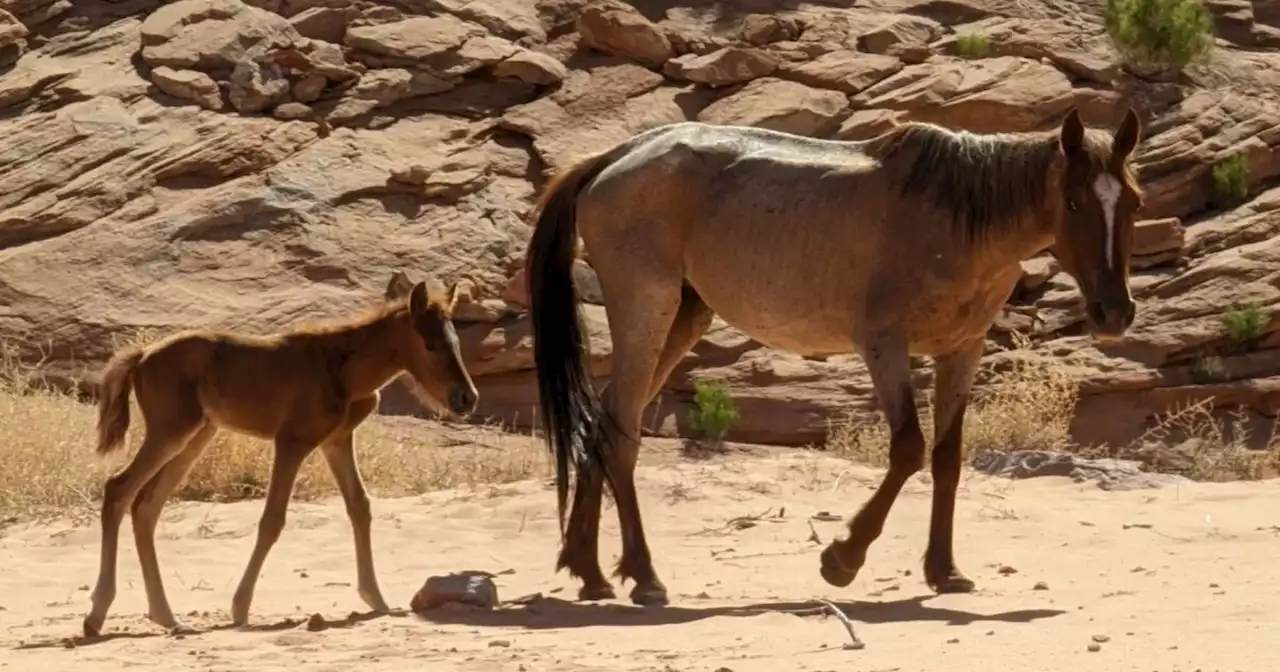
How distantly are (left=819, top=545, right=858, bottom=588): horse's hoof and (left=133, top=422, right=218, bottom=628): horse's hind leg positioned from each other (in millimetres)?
2682

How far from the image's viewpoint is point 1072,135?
7.83 metres

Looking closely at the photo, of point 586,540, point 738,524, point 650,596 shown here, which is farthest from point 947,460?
point 738,524

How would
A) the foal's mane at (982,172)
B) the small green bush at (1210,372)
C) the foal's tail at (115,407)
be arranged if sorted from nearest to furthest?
the foal's tail at (115,407)
the foal's mane at (982,172)
the small green bush at (1210,372)

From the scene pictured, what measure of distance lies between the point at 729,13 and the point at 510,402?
18.6 feet

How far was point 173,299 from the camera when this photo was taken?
15.1m

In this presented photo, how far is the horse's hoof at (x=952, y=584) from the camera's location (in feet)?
26.7

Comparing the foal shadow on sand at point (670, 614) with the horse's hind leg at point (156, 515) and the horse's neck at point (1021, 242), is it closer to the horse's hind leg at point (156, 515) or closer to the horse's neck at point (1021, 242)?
the horse's hind leg at point (156, 515)

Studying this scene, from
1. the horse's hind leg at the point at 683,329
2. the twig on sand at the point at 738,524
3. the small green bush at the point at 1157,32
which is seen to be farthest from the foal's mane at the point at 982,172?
the small green bush at the point at 1157,32

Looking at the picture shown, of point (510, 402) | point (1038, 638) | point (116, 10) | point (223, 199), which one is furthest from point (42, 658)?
point (116, 10)

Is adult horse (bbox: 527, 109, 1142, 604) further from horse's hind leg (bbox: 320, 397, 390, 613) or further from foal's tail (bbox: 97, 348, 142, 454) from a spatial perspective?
foal's tail (bbox: 97, 348, 142, 454)

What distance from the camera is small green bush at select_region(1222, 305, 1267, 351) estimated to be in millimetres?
15375

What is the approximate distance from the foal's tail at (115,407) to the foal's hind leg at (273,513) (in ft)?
2.12

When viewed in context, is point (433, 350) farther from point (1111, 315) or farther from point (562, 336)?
point (1111, 315)

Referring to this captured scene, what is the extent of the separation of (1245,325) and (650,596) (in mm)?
8747
